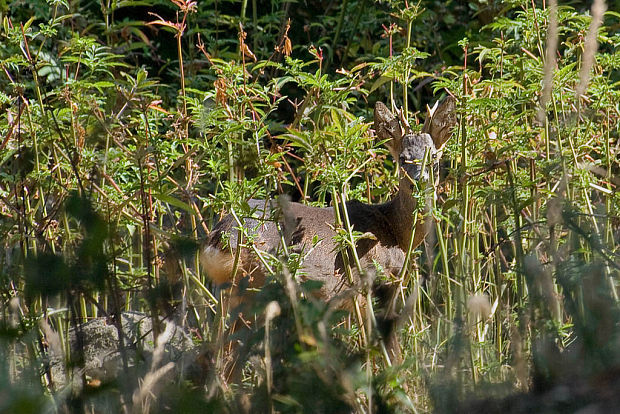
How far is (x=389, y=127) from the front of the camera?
13.1 feet

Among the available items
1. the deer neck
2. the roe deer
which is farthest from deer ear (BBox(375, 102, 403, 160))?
the deer neck

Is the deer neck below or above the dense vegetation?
below

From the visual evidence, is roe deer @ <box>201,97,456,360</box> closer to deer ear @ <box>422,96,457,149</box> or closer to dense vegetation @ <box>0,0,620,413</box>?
deer ear @ <box>422,96,457,149</box>

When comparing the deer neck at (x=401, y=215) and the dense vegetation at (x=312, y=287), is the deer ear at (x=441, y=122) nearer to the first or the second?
the dense vegetation at (x=312, y=287)

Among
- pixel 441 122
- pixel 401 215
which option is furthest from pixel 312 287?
pixel 401 215

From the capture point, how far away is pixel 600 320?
5.18 ft

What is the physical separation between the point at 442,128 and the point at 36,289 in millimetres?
2604

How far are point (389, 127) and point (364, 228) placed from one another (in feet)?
2.37

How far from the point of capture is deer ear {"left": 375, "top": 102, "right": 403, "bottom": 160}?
3.93 meters

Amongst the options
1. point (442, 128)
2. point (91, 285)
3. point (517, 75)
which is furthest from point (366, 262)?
point (91, 285)

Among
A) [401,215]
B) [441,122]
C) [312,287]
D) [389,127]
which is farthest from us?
[401,215]

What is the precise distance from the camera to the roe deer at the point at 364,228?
376 cm

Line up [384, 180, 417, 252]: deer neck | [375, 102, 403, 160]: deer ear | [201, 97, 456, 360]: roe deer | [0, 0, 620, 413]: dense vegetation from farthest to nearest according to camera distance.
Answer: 1. [384, 180, 417, 252]: deer neck
2. [375, 102, 403, 160]: deer ear
3. [201, 97, 456, 360]: roe deer
4. [0, 0, 620, 413]: dense vegetation

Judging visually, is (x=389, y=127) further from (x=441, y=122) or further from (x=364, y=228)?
(x=364, y=228)
